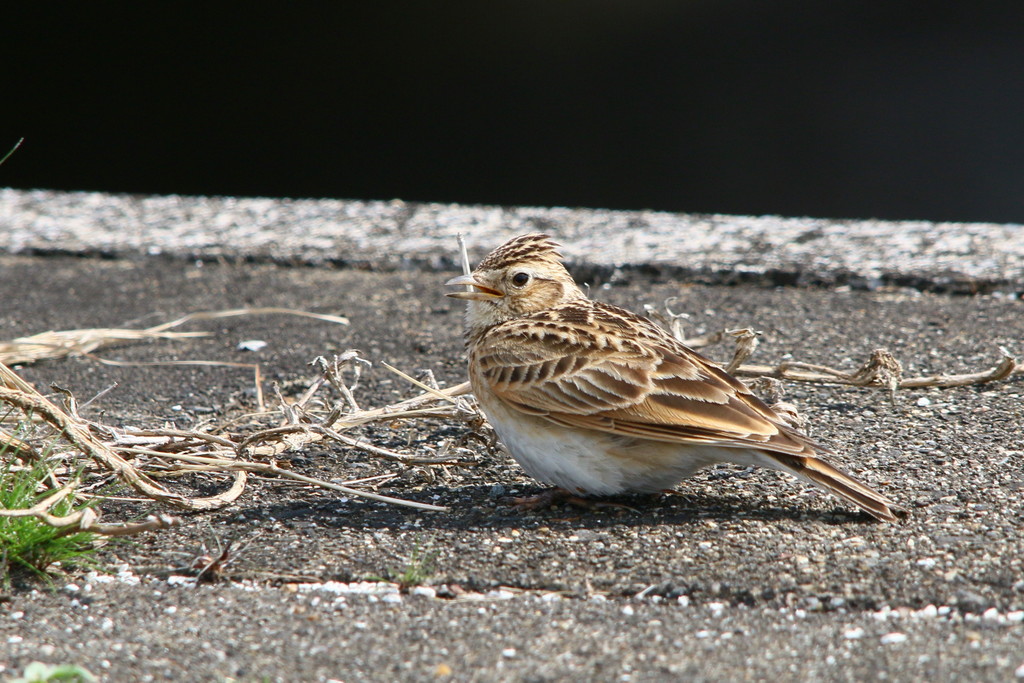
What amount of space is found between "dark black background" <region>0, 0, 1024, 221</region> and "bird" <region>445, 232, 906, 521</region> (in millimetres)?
6836

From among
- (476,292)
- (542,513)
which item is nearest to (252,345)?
(476,292)

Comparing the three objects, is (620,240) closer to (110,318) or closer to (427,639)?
(110,318)

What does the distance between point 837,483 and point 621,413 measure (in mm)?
701

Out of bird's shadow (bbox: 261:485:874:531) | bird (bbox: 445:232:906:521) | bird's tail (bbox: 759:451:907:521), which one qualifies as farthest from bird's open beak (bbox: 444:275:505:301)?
bird's tail (bbox: 759:451:907:521)

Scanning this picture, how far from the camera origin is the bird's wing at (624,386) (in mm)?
3723

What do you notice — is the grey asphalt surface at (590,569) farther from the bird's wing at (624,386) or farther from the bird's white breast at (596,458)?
the bird's wing at (624,386)

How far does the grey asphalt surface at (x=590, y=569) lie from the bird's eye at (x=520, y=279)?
2.12 ft

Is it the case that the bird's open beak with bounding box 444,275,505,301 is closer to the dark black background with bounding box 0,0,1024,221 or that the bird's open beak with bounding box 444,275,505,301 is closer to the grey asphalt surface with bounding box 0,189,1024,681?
the grey asphalt surface with bounding box 0,189,1024,681

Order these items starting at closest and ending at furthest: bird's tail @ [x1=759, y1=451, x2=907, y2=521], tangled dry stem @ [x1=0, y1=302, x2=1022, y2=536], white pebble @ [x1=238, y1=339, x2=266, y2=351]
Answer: bird's tail @ [x1=759, y1=451, x2=907, y2=521] → tangled dry stem @ [x1=0, y1=302, x2=1022, y2=536] → white pebble @ [x1=238, y1=339, x2=266, y2=351]

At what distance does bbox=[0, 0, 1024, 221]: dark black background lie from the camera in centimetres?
1092

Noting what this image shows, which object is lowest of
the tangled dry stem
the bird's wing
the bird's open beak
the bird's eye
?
the tangled dry stem

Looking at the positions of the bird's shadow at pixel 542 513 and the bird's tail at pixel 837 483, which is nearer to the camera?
the bird's tail at pixel 837 483

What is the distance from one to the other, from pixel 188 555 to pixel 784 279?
3970 mm

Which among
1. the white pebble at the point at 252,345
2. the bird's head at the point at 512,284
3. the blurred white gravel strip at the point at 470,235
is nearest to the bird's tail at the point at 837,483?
the bird's head at the point at 512,284
